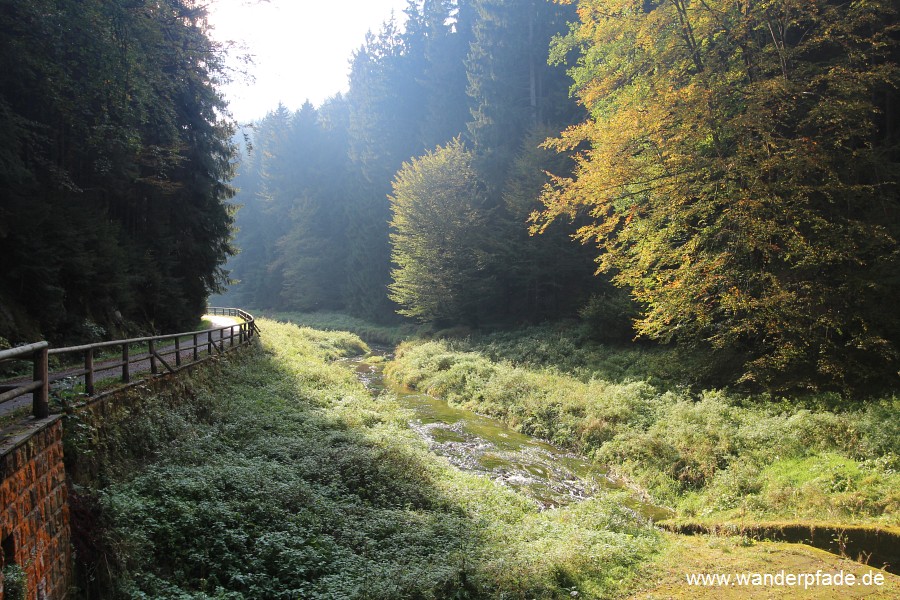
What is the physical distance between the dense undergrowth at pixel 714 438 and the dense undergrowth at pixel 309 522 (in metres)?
2.14

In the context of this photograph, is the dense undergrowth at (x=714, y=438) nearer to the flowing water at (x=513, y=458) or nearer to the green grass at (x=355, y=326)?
the flowing water at (x=513, y=458)

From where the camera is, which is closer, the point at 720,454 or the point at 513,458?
the point at 720,454

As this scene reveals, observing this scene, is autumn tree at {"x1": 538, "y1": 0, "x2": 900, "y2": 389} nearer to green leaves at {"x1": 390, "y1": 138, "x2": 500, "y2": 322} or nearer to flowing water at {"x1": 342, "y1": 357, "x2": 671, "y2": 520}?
flowing water at {"x1": 342, "y1": 357, "x2": 671, "y2": 520}

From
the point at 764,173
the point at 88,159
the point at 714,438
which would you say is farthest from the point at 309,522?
the point at 88,159

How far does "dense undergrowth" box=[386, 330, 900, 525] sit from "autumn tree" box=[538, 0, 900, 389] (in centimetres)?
154

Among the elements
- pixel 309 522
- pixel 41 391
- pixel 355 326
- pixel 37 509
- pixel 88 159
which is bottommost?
pixel 355 326

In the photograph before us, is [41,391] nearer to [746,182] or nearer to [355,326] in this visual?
[746,182]

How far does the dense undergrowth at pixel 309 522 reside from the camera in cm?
568

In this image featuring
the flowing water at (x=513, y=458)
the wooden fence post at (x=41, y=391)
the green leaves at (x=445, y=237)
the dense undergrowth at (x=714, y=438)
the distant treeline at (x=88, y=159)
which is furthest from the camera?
the green leaves at (x=445, y=237)

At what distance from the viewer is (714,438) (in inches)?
427

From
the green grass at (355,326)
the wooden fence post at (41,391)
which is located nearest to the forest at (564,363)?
the wooden fence post at (41,391)

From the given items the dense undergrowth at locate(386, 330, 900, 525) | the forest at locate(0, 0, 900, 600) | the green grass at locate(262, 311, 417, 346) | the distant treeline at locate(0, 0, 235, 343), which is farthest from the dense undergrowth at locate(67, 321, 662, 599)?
the green grass at locate(262, 311, 417, 346)

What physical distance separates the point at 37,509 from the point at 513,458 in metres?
10.0

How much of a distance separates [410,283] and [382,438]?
78.4 ft
